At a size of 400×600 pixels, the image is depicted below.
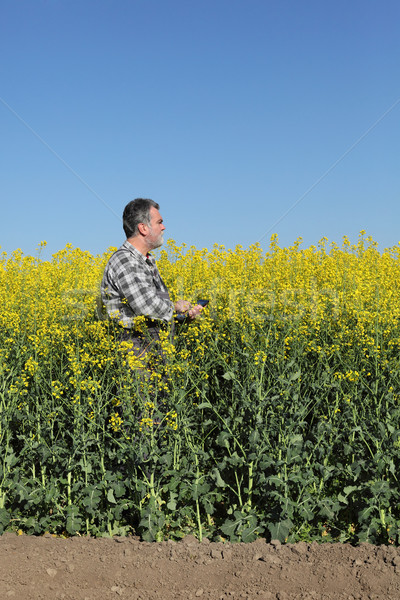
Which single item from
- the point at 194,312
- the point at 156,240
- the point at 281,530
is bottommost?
the point at 281,530

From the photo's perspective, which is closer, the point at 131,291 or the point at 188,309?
the point at 131,291

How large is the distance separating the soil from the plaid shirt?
5.03ft

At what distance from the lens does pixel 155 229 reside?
4340mm

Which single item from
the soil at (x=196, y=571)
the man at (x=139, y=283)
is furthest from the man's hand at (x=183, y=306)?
the soil at (x=196, y=571)

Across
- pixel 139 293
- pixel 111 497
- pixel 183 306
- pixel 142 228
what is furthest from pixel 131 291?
pixel 111 497

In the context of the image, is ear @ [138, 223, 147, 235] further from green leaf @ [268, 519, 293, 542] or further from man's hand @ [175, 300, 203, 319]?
green leaf @ [268, 519, 293, 542]

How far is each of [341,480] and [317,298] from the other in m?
1.41

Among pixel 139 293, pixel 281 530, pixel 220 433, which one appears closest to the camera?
pixel 281 530

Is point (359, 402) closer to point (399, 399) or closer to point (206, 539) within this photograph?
point (399, 399)

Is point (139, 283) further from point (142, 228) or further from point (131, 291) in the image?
point (142, 228)

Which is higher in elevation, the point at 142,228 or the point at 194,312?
the point at 142,228

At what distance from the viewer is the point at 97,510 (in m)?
3.58

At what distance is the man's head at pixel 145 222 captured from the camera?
432 centimetres

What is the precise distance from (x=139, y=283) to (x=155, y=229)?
510 mm
